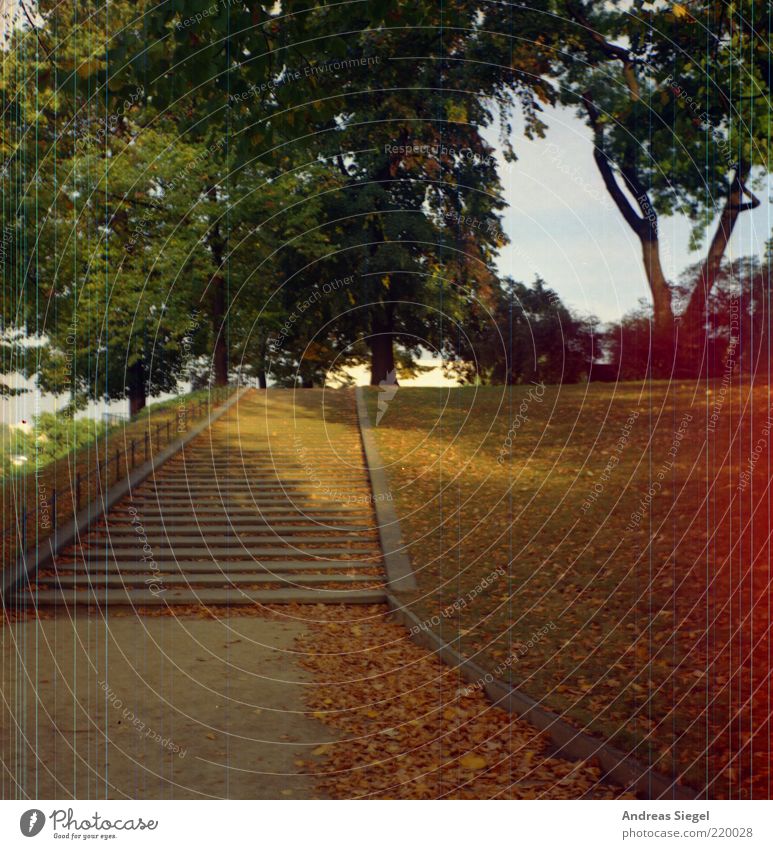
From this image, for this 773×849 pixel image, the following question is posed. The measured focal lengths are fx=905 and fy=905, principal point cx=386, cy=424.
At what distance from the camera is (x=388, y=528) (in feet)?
45.0

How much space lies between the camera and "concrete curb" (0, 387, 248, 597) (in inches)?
447

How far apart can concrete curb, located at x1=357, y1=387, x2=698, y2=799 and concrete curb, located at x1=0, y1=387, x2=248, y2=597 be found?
427 cm

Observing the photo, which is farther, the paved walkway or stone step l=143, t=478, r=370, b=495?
stone step l=143, t=478, r=370, b=495

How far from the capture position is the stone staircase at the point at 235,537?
1155 centimetres

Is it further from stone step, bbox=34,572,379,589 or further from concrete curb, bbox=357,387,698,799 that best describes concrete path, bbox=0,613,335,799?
concrete curb, bbox=357,387,698,799

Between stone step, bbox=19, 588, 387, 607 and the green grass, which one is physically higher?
the green grass

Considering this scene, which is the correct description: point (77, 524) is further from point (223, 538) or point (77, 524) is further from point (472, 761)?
point (472, 761)

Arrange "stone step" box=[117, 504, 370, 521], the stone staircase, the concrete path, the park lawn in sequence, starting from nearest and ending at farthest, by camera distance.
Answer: the concrete path
the park lawn
the stone staircase
"stone step" box=[117, 504, 370, 521]

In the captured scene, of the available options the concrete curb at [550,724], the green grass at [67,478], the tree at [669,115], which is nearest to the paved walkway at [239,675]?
the concrete curb at [550,724]

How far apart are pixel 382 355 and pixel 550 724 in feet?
71.1

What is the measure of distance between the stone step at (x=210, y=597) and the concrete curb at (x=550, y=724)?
56 centimetres

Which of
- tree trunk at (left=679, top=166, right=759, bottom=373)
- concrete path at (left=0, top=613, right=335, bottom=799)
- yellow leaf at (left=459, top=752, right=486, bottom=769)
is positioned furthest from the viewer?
tree trunk at (left=679, top=166, right=759, bottom=373)

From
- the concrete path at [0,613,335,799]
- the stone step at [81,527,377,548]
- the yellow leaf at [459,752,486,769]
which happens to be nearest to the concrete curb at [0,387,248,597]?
the stone step at [81,527,377,548]

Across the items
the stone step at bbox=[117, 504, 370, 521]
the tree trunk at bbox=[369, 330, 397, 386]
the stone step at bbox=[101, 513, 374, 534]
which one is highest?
the tree trunk at bbox=[369, 330, 397, 386]
